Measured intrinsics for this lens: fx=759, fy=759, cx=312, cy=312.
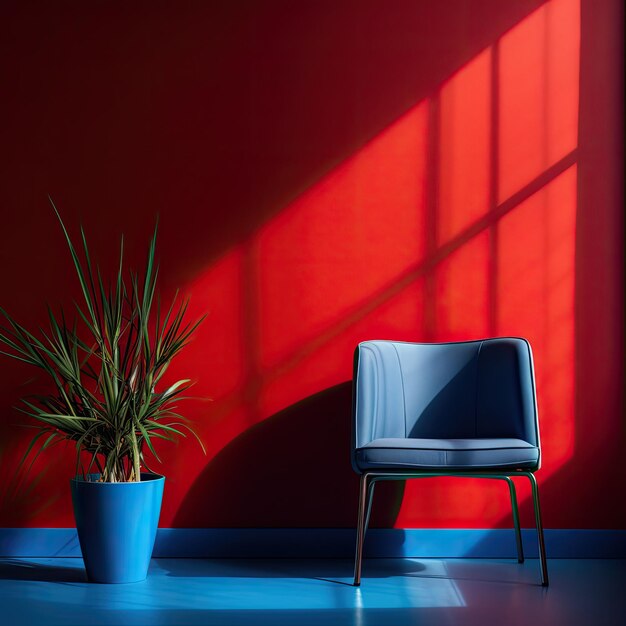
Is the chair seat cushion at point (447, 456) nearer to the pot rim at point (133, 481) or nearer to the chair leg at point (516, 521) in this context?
the chair leg at point (516, 521)

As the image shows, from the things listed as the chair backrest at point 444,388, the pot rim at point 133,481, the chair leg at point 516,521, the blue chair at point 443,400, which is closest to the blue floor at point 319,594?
the chair leg at point 516,521

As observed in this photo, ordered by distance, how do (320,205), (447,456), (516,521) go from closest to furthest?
(447,456), (516,521), (320,205)

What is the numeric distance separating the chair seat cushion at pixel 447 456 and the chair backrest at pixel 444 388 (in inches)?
10.0

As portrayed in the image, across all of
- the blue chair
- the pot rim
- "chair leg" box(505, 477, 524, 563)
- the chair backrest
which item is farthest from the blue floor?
the chair backrest

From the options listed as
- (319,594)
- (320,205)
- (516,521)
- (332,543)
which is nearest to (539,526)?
(516,521)

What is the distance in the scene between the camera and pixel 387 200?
320 cm

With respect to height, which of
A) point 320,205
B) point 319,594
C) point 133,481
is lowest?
point 319,594

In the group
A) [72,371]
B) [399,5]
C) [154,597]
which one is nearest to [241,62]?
[399,5]

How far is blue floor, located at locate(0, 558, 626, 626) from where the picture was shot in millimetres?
2227

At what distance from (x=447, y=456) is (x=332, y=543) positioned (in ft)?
2.69

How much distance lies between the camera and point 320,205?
3191 millimetres

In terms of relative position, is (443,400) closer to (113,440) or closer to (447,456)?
(447,456)

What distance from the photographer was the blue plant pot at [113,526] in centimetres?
260

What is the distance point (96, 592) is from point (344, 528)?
101 cm
